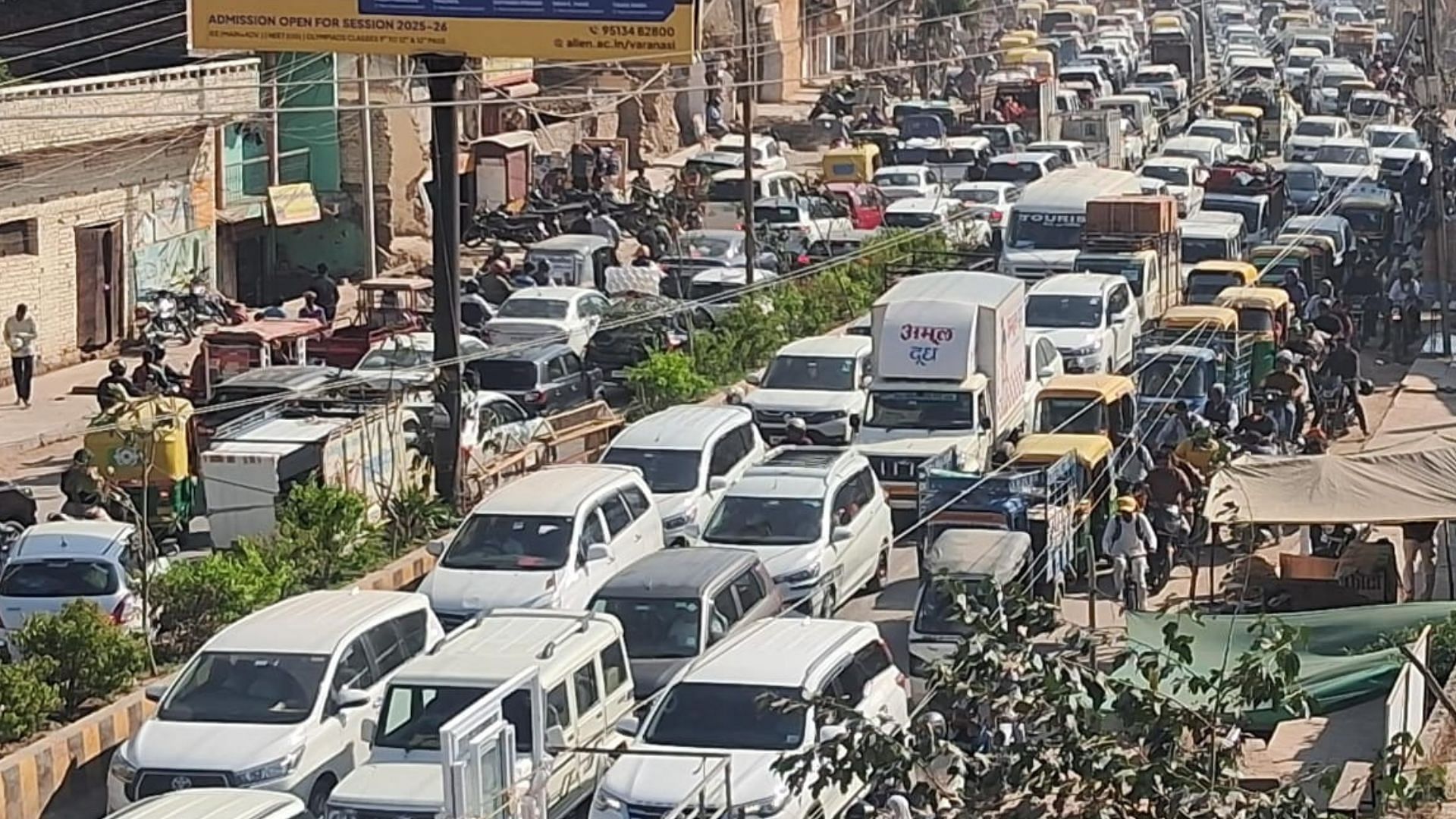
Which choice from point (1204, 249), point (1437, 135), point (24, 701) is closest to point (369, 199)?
point (1204, 249)

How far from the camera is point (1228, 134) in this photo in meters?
49.7

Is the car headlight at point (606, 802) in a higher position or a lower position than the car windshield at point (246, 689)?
lower

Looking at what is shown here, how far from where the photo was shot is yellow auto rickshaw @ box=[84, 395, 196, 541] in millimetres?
22234

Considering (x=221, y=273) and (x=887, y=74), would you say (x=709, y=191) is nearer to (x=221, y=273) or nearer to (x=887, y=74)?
(x=221, y=273)

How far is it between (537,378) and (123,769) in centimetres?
1220

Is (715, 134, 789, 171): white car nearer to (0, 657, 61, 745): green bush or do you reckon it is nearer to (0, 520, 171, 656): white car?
(0, 520, 171, 656): white car

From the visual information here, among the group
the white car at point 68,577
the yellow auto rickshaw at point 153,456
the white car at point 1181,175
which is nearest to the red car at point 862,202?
the white car at point 1181,175

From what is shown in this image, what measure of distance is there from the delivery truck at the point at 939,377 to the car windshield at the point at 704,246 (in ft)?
39.9

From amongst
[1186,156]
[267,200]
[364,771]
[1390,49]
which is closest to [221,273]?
[267,200]

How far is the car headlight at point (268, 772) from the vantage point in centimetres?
1480

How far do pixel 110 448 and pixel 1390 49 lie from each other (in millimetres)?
55012

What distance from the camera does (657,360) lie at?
2758 centimetres

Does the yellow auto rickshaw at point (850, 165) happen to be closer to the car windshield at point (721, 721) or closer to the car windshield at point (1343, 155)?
the car windshield at point (1343, 155)

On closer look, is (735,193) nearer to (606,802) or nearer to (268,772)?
(268,772)
